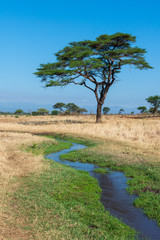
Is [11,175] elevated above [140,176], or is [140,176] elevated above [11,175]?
[11,175]

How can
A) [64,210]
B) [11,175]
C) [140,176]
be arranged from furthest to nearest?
[140,176] < [11,175] < [64,210]

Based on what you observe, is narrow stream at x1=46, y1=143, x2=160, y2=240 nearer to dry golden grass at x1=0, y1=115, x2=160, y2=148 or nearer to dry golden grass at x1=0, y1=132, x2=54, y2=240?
dry golden grass at x1=0, y1=132, x2=54, y2=240

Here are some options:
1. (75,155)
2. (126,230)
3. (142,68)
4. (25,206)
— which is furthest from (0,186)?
(142,68)

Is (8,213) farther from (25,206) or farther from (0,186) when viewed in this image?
(0,186)

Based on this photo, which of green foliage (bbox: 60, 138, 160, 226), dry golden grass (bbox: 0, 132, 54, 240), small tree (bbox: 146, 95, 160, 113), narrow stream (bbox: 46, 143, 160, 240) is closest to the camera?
dry golden grass (bbox: 0, 132, 54, 240)

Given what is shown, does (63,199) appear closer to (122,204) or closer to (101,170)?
(122,204)

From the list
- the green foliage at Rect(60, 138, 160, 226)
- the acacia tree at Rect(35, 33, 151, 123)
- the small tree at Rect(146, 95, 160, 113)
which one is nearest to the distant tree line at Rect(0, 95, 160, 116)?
the small tree at Rect(146, 95, 160, 113)

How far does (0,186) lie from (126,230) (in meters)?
3.65

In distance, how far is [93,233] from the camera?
448cm

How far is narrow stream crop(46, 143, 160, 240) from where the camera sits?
5078 mm

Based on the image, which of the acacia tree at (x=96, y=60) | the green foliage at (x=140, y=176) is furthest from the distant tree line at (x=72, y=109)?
the green foliage at (x=140, y=176)

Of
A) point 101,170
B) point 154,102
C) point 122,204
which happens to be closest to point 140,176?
point 101,170

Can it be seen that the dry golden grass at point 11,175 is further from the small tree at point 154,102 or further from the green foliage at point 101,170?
the small tree at point 154,102

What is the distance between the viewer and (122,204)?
20.9 feet
